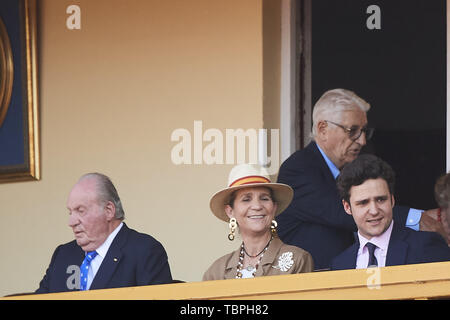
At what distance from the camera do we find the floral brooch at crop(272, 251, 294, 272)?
4320mm

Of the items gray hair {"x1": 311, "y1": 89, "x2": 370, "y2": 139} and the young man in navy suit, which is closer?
the young man in navy suit

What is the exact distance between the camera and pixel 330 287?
136 inches

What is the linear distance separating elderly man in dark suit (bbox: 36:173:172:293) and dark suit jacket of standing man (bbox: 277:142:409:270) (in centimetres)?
87

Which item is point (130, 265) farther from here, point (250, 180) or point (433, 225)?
point (433, 225)

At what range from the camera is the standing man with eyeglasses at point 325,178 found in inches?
200

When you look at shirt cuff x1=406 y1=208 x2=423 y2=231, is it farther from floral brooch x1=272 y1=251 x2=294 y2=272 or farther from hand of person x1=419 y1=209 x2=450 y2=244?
floral brooch x1=272 y1=251 x2=294 y2=272

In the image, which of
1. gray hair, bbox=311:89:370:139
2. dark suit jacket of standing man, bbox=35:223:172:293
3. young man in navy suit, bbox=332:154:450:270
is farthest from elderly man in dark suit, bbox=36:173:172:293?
gray hair, bbox=311:89:370:139

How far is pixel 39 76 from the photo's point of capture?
631 centimetres

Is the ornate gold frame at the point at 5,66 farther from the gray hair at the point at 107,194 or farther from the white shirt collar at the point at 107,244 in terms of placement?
the white shirt collar at the point at 107,244

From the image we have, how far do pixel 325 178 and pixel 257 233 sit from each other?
0.86 meters

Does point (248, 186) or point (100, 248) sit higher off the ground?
point (248, 186)

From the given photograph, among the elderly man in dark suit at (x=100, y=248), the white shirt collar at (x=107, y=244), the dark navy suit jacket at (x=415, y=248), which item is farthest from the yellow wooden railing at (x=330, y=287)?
the white shirt collar at (x=107, y=244)

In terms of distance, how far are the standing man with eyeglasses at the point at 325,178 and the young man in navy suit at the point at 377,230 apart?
0.64 metres

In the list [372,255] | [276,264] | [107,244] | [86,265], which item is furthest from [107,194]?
[372,255]
